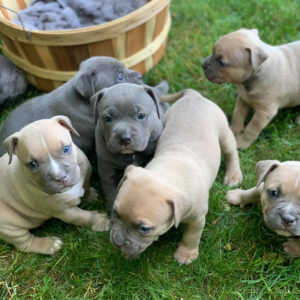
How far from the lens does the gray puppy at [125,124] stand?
12.8 ft

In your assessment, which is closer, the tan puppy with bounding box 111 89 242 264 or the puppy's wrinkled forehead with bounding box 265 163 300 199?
the tan puppy with bounding box 111 89 242 264

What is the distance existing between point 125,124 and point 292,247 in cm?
222

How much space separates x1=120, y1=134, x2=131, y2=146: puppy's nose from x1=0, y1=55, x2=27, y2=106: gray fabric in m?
2.82

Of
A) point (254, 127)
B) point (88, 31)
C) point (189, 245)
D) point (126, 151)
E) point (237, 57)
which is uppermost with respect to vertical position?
point (88, 31)

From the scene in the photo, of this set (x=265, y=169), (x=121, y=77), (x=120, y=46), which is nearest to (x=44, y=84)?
(x=120, y=46)

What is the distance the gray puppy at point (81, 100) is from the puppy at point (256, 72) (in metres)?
1.11

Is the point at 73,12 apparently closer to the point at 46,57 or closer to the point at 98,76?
the point at 46,57

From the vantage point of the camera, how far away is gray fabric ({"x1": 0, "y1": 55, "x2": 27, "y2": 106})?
227 inches

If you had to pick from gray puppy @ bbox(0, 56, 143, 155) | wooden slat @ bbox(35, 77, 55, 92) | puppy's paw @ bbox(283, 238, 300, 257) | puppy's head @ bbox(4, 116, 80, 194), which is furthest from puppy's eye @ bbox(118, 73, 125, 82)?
puppy's paw @ bbox(283, 238, 300, 257)

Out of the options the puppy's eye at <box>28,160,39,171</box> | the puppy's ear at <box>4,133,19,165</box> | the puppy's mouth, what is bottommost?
the puppy's mouth

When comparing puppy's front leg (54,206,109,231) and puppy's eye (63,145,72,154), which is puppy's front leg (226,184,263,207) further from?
puppy's eye (63,145,72,154)

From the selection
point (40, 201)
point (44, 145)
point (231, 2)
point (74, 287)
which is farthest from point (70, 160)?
point (231, 2)

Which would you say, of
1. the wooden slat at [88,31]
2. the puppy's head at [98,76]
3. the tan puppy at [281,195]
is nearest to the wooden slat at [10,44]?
the wooden slat at [88,31]

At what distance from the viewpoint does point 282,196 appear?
141 inches
